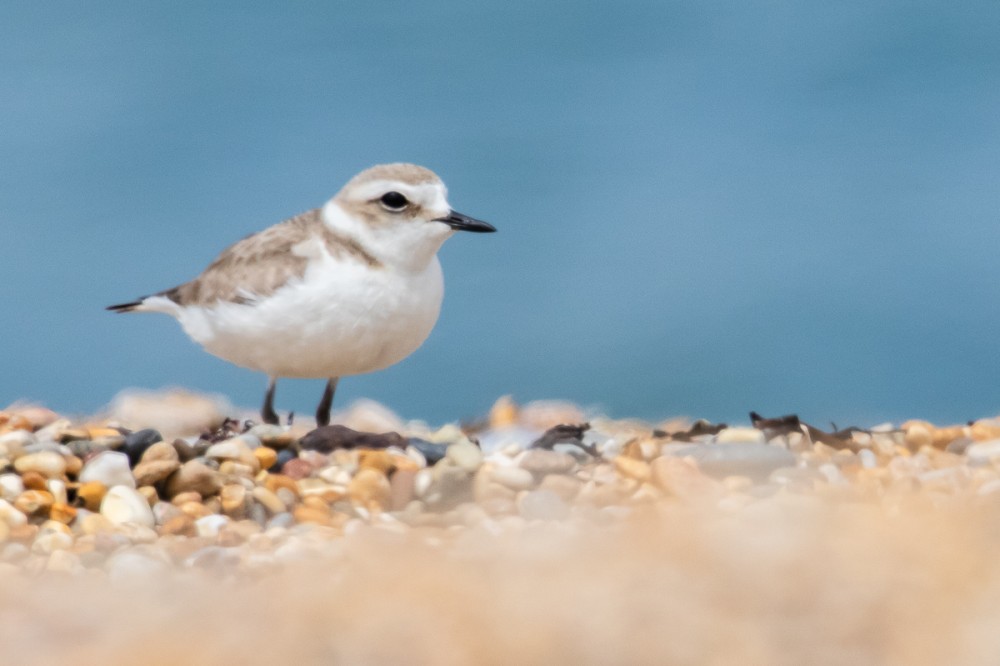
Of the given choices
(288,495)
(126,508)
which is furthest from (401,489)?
(126,508)

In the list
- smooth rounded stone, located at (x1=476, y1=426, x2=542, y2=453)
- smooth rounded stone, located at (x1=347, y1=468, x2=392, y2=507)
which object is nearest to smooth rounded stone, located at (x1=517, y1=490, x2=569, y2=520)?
smooth rounded stone, located at (x1=347, y1=468, x2=392, y2=507)

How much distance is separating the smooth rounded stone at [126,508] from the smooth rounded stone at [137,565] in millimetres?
430

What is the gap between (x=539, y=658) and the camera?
2.56m

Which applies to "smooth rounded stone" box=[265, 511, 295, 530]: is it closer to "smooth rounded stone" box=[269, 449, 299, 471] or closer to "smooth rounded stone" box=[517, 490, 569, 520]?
"smooth rounded stone" box=[269, 449, 299, 471]

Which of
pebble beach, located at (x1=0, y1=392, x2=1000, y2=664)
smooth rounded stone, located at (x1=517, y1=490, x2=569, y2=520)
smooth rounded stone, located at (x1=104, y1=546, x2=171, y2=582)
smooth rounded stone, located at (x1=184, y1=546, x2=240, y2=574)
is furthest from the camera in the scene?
smooth rounded stone, located at (x1=517, y1=490, x2=569, y2=520)

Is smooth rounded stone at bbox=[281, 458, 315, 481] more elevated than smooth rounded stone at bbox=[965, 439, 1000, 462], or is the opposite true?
smooth rounded stone at bbox=[965, 439, 1000, 462]

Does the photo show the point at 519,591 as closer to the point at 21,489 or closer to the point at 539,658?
the point at 539,658

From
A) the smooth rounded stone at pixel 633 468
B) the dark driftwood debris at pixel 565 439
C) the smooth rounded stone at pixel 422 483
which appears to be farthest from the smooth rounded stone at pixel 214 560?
the dark driftwood debris at pixel 565 439

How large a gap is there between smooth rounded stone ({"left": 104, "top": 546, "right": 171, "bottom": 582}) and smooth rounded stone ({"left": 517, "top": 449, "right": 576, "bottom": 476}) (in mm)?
→ 1413

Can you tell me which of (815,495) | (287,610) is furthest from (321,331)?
(287,610)

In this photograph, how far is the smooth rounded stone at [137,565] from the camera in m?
3.48

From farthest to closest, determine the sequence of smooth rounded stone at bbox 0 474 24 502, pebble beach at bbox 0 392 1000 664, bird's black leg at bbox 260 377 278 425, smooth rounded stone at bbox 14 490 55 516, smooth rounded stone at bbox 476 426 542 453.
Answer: bird's black leg at bbox 260 377 278 425, smooth rounded stone at bbox 476 426 542 453, smooth rounded stone at bbox 0 474 24 502, smooth rounded stone at bbox 14 490 55 516, pebble beach at bbox 0 392 1000 664

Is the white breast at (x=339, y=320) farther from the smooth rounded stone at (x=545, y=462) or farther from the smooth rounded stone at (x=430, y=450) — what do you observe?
the smooth rounded stone at (x=545, y=462)

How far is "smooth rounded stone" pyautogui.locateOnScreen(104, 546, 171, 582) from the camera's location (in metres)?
3.48
